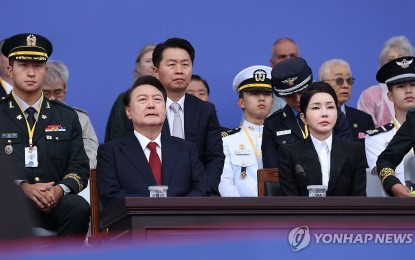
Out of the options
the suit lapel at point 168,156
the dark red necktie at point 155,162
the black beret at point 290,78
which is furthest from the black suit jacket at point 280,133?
the dark red necktie at point 155,162

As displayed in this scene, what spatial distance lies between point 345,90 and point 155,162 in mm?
2040

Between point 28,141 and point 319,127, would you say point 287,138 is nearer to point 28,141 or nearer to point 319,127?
point 319,127

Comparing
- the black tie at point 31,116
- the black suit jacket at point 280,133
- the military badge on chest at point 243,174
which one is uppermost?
the black tie at point 31,116

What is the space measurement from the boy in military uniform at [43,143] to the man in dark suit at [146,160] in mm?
185

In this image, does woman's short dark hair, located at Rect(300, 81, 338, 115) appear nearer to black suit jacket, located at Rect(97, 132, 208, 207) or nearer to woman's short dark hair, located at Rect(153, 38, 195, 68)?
black suit jacket, located at Rect(97, 132, 208, 207)

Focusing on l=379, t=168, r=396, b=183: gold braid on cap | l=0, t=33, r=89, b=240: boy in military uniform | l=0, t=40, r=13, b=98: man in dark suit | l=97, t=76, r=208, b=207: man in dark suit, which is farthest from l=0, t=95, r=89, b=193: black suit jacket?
l=379, t=168, r=396, b=183: gold braid on cap

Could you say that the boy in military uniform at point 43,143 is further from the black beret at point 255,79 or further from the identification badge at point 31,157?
the black beret at point 255,79

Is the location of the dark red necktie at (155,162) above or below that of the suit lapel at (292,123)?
below

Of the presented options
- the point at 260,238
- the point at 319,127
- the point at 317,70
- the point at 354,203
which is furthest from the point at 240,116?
the point at 260,238

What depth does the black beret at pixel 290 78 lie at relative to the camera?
16.7ft

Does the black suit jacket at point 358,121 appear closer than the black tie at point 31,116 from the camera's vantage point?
No

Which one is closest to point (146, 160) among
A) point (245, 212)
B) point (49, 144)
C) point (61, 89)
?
point (49, 144)

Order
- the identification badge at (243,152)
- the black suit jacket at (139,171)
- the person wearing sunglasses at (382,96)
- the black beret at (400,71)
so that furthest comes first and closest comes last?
the person wearing sunglasses at (382,96)
the identification badge at (243,152)
the black beret at (400,71)
the black suit jacket at (139,171)

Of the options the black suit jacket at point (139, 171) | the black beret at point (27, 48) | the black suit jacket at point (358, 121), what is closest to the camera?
the black suit jacket at point (139, 171)
